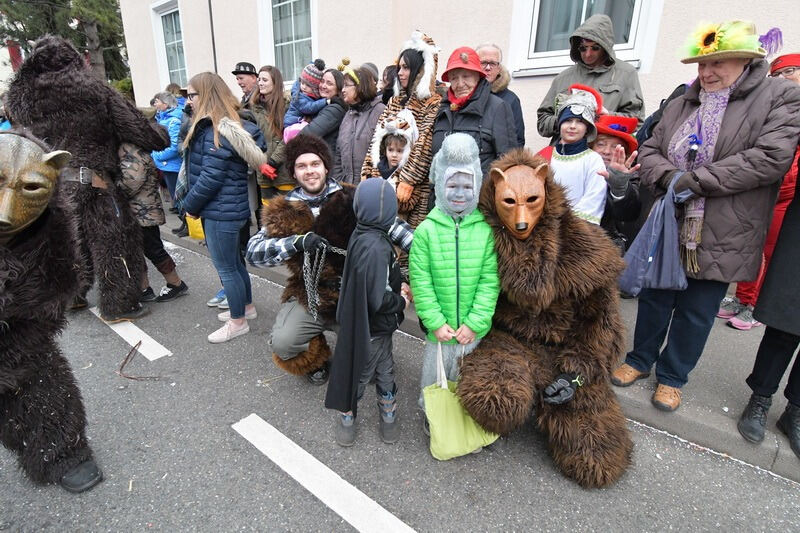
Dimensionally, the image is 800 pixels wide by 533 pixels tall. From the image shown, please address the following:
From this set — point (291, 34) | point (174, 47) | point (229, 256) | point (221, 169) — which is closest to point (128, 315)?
point (229, 256)

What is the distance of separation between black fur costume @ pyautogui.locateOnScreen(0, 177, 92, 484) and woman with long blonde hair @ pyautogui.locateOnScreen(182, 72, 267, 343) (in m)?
1.38

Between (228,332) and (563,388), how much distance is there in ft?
8.64

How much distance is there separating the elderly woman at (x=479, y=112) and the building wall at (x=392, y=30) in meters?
2.08

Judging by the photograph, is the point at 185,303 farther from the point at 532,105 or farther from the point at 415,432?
the point at 532,105

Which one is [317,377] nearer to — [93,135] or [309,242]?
[309,242]

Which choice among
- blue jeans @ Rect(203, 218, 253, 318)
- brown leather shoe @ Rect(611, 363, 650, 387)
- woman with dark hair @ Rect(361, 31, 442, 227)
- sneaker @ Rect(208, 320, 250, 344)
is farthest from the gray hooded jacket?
sneaker @ Rect(208, 320, 250, 344)

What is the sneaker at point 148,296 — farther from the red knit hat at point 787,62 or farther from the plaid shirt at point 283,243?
the red knit hat at point 787,62

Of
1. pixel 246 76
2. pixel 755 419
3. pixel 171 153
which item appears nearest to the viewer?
pixel 755 419

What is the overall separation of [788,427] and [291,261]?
113 inches

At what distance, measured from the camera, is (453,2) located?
5242 millimetres

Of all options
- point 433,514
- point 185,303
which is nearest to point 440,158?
point 433,514

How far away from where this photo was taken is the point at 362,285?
2027mm

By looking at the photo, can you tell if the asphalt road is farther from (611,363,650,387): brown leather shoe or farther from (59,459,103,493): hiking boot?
(611,363,650,387): brown leather shoe

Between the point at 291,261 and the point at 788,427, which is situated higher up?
the point at 291,261
